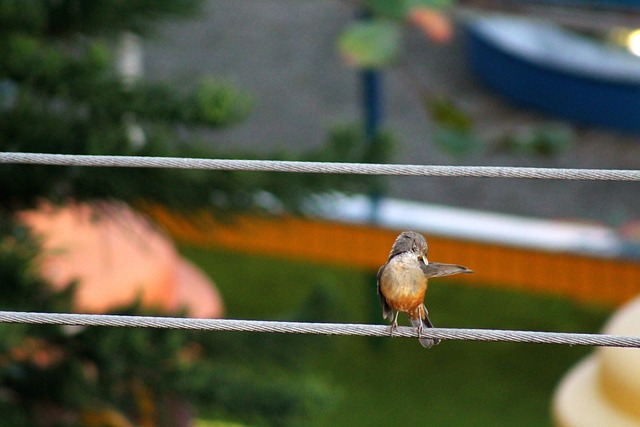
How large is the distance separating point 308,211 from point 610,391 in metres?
0.99

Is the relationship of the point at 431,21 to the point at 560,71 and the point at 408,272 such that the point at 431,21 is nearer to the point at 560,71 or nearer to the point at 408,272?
the point at 408,272

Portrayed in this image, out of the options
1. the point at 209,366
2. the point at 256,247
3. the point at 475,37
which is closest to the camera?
the point at 209,366

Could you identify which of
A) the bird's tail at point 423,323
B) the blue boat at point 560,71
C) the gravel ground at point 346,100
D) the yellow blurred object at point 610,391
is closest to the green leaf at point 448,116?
the yellow blurred object at point 610,391

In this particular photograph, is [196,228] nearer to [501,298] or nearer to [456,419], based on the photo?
[456,419]

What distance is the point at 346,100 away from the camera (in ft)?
29.0

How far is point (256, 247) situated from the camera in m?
5.85

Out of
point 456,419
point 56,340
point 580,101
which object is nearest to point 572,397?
point 56,340

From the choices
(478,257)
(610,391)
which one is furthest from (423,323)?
(478,257)

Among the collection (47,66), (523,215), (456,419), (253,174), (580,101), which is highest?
(47,66)

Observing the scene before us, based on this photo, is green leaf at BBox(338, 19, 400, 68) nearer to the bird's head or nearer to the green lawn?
the bird's head

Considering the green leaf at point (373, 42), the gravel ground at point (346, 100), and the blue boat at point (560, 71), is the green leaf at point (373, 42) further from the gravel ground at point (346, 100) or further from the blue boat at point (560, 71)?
the blue boat at point (560, 71)

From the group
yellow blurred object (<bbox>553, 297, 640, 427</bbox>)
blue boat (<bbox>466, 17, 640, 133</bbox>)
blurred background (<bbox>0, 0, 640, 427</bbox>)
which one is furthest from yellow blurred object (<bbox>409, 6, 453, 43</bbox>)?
blue boat (<bbox>466, 17, 640, 133</bbox>)

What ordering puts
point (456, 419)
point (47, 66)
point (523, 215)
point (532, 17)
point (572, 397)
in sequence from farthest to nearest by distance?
1. point (523, 215)
2. point (456, 419)
3. point (532, 17)
4. point (47, 66)
5. point (572, 397)

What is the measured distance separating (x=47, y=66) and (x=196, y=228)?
596mm
